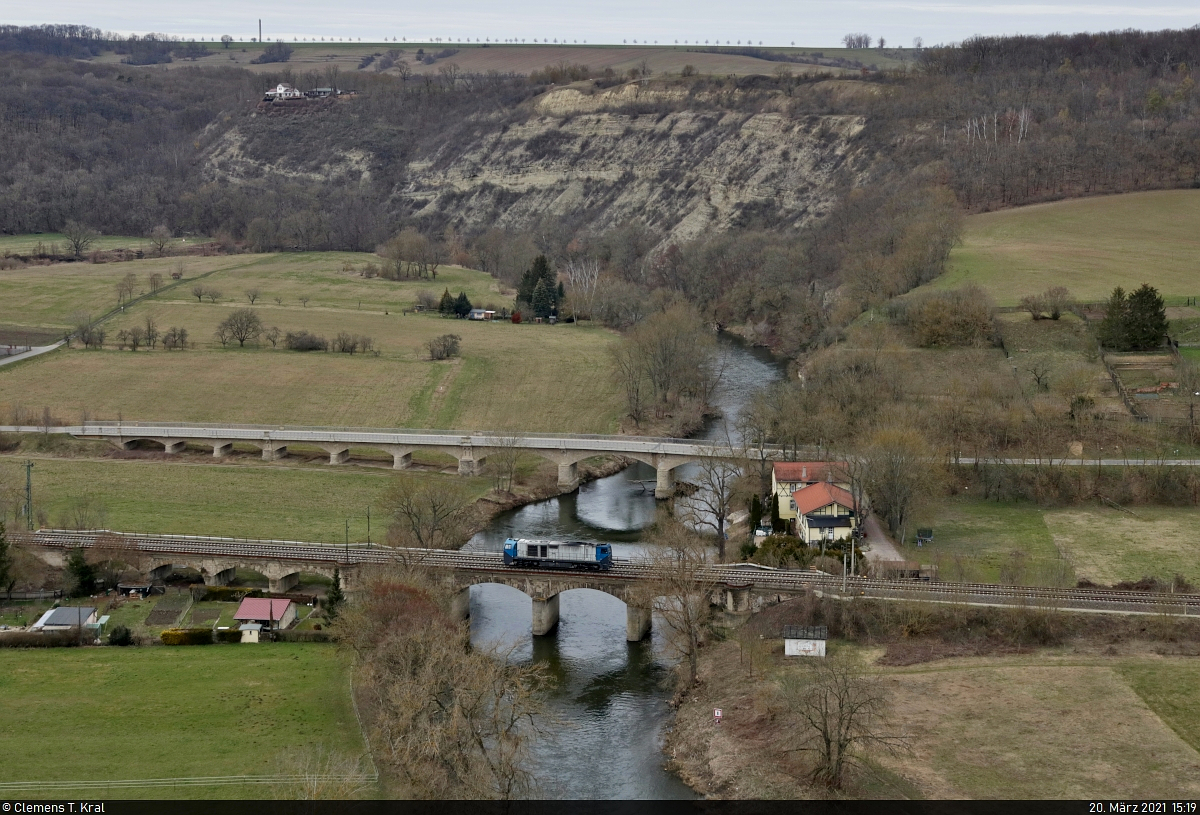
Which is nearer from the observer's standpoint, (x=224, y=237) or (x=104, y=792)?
(x=104, y=792)

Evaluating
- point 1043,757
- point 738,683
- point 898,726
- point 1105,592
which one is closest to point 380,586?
point 738,683

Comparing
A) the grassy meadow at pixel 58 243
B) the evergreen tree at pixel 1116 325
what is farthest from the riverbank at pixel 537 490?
the grassy meadow at pixel 58 243

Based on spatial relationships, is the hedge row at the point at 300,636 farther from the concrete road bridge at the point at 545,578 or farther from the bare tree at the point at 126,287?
the bare tree at the point at 126,287

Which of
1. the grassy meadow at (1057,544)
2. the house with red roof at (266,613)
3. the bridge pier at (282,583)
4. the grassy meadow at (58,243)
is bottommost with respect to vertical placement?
the bridge pier at (282,583)

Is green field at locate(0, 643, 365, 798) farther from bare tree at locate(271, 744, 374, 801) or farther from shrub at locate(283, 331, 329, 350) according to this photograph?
shrub at locate(283, 331, 329, 350)

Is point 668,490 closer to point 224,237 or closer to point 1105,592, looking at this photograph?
point 1105,592

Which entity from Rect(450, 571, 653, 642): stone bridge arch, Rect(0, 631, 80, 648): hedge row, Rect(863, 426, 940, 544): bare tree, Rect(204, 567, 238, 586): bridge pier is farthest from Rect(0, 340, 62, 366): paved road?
Rect(863, 426, 940, 544): bare tree
